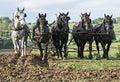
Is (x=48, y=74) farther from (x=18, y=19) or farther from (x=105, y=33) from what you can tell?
(x=105, y=33)

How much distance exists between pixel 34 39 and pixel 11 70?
3.90 metres

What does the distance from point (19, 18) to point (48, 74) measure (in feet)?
15.6

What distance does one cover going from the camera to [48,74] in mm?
15297

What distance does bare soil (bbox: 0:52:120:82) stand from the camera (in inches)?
568

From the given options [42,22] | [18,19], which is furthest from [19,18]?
[42,22]

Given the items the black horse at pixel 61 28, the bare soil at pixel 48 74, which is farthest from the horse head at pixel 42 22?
the bare soil at pixel 48 74

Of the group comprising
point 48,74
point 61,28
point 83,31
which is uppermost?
point 61,28

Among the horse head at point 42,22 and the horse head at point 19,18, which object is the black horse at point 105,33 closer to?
the horse head at point 42,22

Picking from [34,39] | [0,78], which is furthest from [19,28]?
[0,78]

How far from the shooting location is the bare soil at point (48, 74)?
14.4m

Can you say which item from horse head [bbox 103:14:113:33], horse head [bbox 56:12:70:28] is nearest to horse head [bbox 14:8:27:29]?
horse head [bbox 56:12:70:28]

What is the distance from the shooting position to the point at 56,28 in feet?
66.4

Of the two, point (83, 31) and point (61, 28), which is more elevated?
point (61, 28)

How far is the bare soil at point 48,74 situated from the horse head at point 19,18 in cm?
205
